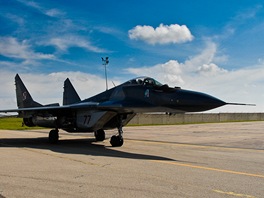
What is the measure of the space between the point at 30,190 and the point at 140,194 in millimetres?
2041

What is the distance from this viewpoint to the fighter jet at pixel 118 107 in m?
10.1

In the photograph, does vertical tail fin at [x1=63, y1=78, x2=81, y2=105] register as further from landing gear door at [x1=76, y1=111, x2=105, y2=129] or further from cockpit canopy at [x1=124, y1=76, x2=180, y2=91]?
cockpit canopy at [x1=124, y1=76, x2=180, y2=91]

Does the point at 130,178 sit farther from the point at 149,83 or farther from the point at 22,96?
the point at 22,96

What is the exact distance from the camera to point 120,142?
13.6 metres

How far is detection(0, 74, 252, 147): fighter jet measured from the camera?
1008 cm

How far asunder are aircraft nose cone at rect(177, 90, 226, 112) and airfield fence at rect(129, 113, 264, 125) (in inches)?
1306

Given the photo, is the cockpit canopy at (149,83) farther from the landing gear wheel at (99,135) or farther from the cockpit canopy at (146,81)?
the landing gear wheel at (99,135)

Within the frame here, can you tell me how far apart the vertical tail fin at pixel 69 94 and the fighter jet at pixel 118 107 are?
8.41ft

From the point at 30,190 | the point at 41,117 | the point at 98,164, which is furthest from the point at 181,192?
the point at 41,117

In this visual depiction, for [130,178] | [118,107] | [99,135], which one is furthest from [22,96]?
[130,178]

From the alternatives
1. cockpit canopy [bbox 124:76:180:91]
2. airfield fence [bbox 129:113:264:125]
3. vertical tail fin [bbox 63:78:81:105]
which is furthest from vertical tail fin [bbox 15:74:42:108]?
airfield fence [bbox 129:113:264:125]

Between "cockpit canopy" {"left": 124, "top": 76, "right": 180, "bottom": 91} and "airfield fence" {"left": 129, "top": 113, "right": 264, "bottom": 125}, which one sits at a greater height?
"cockpit canopy" {"left": 124, "top": 76, "right": 180, "bottom": 91}

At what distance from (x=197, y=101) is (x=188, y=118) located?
50.7 m

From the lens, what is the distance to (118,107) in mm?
12312
